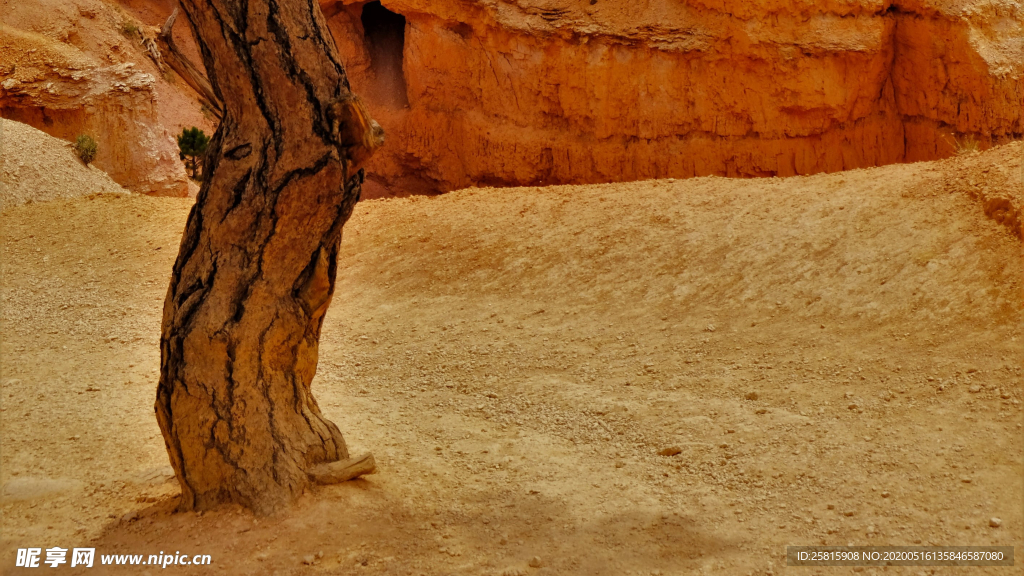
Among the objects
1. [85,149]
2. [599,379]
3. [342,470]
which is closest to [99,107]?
[85,149]

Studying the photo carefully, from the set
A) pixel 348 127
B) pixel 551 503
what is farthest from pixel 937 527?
pixel 348 127

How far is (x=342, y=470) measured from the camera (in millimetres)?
4906

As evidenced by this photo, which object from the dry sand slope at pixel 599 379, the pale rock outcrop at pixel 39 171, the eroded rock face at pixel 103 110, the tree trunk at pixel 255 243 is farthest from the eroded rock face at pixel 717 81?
the tree trunk at pixel 255 243

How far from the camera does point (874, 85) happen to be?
12625 mm

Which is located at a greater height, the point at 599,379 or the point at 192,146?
the point at 192,146

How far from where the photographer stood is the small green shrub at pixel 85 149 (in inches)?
502

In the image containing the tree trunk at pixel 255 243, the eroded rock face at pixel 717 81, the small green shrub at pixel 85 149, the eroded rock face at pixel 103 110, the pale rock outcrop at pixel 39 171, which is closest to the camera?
the tree trunk at pixel 255 243

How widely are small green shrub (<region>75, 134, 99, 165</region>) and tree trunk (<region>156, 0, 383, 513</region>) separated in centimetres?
927

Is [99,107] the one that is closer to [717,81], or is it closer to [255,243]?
[717,81]

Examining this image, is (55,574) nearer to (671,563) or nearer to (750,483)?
(671,563)

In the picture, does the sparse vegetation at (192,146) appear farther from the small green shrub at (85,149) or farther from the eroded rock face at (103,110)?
the small green shrub at (85,149)

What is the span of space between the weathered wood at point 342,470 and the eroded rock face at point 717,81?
8896 mm

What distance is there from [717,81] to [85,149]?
8.58m

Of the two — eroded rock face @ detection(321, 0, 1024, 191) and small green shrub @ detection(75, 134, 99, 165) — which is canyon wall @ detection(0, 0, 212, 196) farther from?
eroded rock face @ detection(321, 0, 1024, 191)
